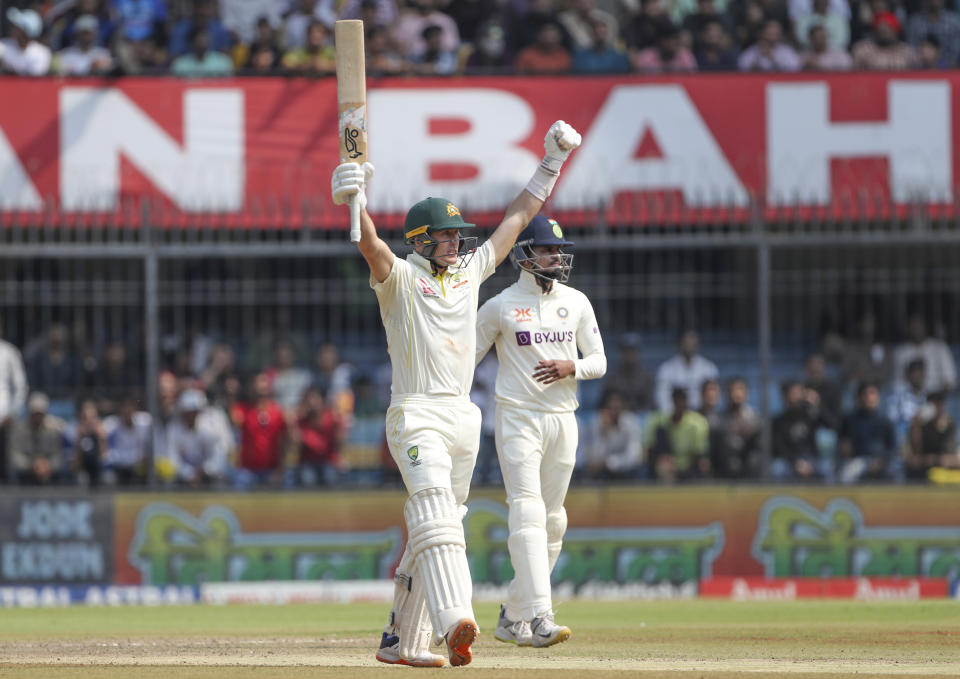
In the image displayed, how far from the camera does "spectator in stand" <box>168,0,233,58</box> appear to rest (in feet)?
54.2

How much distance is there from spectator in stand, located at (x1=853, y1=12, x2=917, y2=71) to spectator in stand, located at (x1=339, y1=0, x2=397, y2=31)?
15.0 feet

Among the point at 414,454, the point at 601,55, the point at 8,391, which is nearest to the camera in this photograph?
the point at 414,454

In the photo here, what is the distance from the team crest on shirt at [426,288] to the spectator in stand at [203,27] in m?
9.53

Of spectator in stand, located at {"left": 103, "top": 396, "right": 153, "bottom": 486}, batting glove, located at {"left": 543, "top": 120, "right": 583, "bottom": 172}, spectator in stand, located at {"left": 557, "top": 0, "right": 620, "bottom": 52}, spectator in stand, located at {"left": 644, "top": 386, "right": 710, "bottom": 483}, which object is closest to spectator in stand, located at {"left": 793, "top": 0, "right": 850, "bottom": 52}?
spectator in stand, located at {"left": 557, "top": 0, "right": 620, "bottom": 52}

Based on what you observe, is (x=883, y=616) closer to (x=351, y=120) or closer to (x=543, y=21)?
(x=351, y=120)

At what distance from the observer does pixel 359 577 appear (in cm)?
1421

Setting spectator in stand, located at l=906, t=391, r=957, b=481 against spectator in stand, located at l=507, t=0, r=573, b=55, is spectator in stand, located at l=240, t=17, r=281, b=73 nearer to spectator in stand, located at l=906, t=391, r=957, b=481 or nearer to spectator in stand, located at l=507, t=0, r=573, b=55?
spectator in stand, located at l=507, t=0, r=573, b=55

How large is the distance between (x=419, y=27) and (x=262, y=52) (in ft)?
5.50

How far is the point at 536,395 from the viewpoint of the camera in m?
8.98

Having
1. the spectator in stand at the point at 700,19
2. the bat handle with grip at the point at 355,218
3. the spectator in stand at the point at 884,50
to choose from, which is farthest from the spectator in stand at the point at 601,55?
the bat handle with grip at the point at 355,218

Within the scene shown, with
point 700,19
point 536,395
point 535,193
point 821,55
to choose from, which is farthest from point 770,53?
point 535,193

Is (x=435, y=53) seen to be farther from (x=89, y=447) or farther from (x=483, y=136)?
(x=89, y=447)

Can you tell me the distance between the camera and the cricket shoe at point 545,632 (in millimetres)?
8125

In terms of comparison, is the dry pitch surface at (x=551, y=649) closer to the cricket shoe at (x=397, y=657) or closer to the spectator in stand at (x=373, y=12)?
the cricket shoe at (x=397, y=657)
